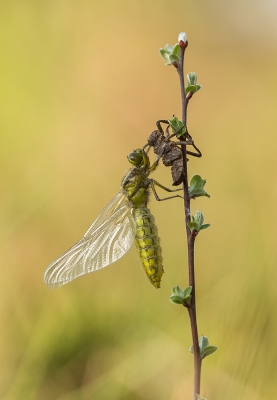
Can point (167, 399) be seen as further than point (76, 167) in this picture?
No

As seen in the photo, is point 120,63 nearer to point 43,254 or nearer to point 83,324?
point 43,254

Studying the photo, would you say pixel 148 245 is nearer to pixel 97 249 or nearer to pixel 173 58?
pixel 97 249

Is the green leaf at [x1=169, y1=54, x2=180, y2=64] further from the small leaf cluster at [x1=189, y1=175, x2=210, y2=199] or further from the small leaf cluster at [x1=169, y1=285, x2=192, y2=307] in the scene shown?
the small leaf cluster at [x1=169, y1=285, x2=192, y2=307]

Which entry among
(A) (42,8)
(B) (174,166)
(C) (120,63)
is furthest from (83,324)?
(A) (42,8)

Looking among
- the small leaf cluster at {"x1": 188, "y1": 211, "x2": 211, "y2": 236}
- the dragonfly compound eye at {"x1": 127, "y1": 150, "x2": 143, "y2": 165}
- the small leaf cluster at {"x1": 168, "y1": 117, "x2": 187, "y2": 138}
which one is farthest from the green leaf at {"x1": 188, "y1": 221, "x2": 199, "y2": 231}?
the dragonfly compound eye at {"x1": 127, "y1": 150, "x2": 143, "y2": 165}

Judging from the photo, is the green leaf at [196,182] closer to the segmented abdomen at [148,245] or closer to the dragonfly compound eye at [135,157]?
the segmented abdomen at [148,245]

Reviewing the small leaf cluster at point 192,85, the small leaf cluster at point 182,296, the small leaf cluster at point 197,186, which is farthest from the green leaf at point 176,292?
the small leaf cluster at point 192,85

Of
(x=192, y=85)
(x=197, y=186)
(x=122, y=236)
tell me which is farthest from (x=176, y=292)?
(x=122, y=236)
